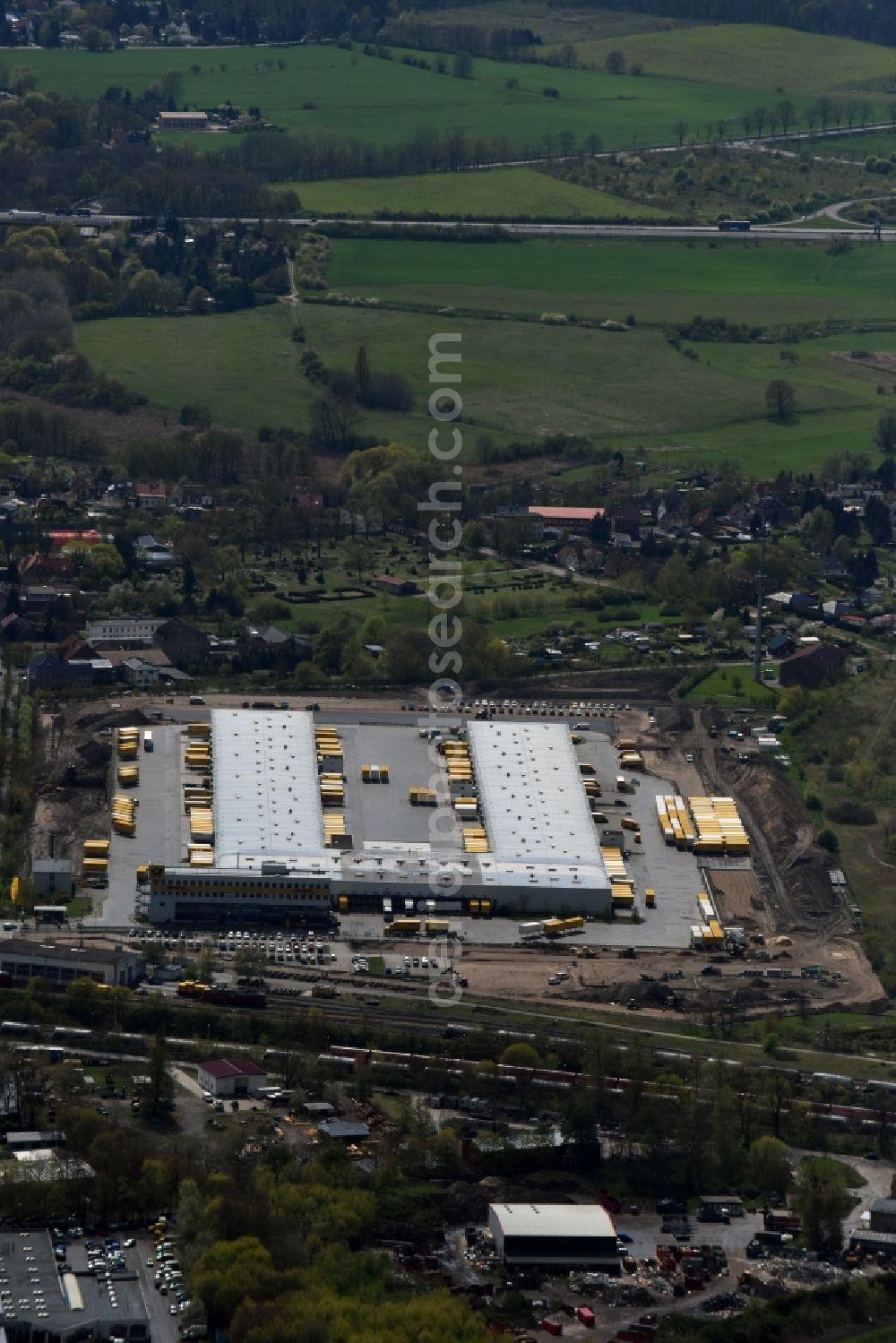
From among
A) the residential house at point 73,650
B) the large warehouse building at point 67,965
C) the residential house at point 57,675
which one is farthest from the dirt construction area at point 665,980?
the residential house at point 73,650

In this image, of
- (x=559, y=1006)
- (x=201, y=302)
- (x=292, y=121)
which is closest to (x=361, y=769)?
(x=559, y=1006)

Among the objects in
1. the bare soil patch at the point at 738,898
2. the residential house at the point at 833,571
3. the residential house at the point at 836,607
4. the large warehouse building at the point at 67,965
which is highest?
the residential house at the point at 833,571

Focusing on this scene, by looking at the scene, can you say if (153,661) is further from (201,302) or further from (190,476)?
(201,302)

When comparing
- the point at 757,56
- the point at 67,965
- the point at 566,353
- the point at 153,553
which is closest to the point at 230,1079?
the point at 67,965

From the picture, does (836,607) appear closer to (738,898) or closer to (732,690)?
(732,690)

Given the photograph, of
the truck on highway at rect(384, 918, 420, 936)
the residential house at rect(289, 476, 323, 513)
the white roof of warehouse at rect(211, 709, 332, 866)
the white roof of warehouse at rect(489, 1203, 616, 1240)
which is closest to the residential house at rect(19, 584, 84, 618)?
the white roof of warehouse at rect(211, 709, 332, 866)

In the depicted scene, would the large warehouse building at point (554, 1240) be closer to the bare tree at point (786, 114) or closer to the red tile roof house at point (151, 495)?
the red tile roof house at point (151, 495)
